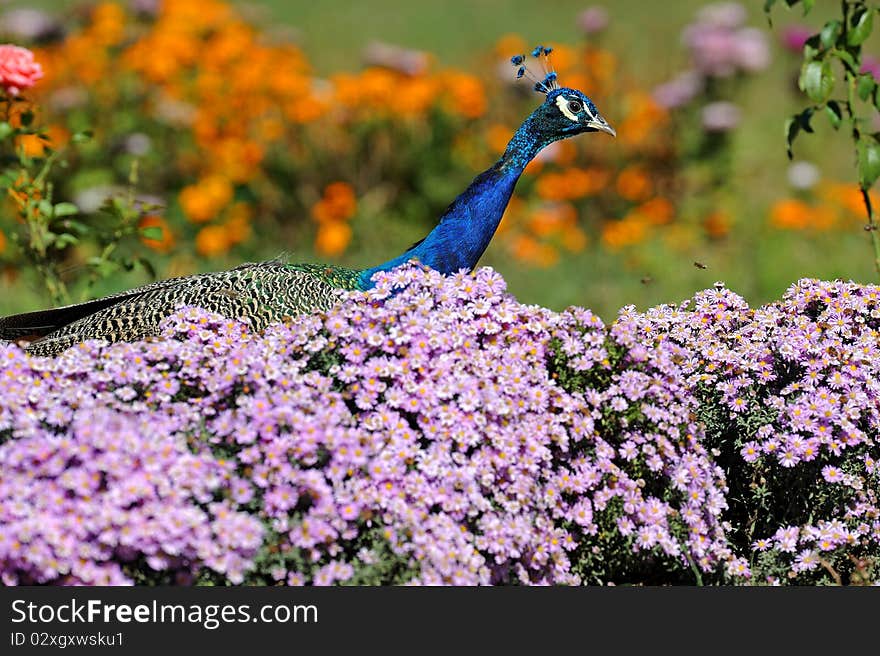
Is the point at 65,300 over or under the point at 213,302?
over

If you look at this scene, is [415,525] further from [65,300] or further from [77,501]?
[65,300]

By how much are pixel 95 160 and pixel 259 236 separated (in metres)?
0.98

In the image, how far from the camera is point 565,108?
3.90 m

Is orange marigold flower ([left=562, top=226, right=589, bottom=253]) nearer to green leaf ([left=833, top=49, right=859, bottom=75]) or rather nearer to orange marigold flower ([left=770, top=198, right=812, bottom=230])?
orange marigold flower ([left=770, top=198, right=812, bottom=230])

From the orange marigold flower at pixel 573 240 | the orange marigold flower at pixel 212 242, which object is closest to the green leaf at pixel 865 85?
the orange marigold flower at pixel 573 240

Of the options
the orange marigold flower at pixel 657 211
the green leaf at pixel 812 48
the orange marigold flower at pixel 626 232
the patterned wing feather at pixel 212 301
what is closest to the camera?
the patterned wing feather at pixel 212 301

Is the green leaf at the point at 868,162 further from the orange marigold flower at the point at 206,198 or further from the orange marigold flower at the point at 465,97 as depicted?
the orange marigold flower at the point at 206,198

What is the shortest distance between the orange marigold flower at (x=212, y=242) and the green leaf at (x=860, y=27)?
12.0ft

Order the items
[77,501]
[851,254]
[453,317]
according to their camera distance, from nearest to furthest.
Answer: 1. [77,501]
2. [453,317]
3. [851,254]

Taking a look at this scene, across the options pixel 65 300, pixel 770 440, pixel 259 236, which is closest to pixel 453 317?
pixel 770 440

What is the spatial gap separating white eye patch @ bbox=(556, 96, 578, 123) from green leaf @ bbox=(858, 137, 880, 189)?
91 cm

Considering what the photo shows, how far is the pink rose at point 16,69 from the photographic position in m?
4.00

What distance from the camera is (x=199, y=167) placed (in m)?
6.76

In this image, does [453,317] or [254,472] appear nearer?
[254,472]
